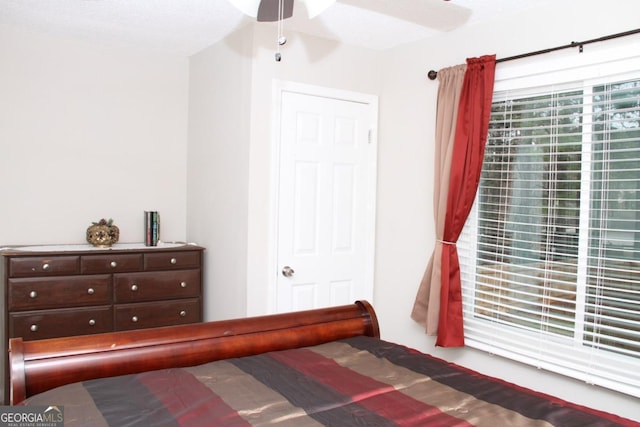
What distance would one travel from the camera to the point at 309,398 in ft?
5.92

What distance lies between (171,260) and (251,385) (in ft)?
7.01

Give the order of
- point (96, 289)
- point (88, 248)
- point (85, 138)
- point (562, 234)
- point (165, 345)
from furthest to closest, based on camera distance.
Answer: point (85, 138) → point (88, 248) → point (96, 289) → point (562, 234) → point (165, 345)

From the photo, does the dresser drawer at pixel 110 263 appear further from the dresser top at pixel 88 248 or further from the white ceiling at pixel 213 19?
the white ceiling at pixel 213 19

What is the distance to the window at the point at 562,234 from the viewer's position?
105 inches

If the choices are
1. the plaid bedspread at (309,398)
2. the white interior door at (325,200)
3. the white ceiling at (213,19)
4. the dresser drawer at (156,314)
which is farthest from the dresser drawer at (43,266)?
the plaid bedspread at (309,398)

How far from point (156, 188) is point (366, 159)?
165cm

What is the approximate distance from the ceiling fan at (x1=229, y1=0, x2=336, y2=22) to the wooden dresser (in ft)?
6.91

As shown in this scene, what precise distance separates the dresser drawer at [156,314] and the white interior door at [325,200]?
0.70 meters

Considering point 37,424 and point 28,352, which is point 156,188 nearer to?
point 28,352

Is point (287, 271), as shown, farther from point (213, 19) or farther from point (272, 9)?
point (272, 9)

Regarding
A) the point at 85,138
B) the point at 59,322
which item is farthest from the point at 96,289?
the point at 85,138

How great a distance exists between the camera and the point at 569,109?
2928mm

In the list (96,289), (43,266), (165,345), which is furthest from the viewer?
(96,289)
